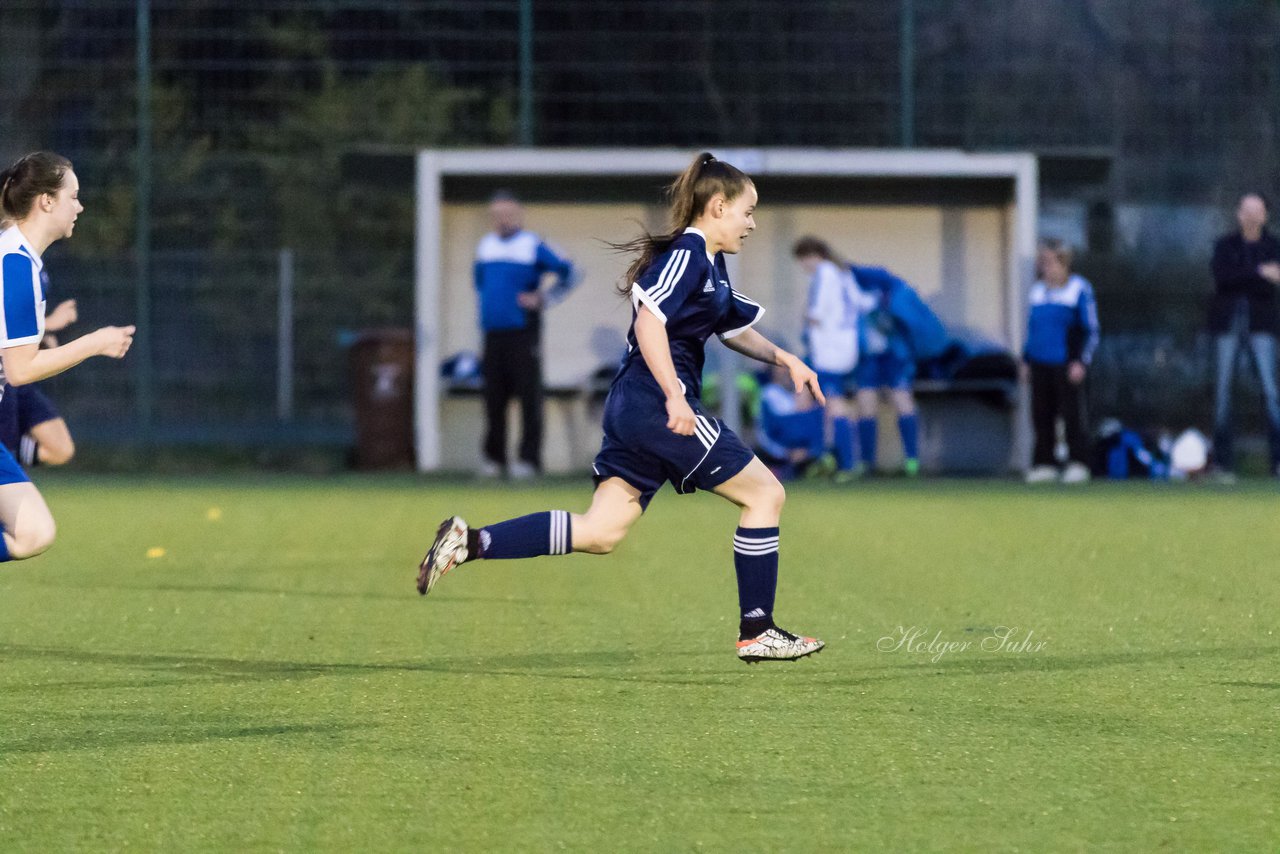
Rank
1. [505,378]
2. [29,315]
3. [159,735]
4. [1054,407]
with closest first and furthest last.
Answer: [159,735], [29,315], [505,378], [1054,407]

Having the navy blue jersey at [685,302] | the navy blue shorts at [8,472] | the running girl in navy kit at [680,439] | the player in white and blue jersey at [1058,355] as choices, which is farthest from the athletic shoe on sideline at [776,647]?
the player in white and blue jersey at [1058,355]

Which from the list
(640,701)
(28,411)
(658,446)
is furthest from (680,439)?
(28,411)

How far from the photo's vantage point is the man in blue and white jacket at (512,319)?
55.5ft

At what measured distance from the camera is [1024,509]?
46.5 feet

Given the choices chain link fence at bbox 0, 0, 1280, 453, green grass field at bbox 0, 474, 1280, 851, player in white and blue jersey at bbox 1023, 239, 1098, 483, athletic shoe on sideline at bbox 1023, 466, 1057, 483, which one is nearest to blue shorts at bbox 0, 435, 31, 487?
green grass field at bbox 0, 474, 1280, 851

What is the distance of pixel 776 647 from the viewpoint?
22.1ft

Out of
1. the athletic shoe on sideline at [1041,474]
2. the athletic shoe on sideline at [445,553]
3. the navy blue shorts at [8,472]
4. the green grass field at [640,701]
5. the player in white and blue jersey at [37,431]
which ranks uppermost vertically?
the navy blue shorts at [8,472]

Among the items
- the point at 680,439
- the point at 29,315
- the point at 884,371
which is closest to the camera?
the point at 29,315

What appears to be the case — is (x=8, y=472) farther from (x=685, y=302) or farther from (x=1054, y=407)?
(x=1054, y=407)

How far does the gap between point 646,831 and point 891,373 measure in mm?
13985

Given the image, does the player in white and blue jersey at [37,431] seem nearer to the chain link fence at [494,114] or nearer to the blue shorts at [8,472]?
the blue shorts at [8,472]

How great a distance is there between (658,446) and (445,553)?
755 millimetres

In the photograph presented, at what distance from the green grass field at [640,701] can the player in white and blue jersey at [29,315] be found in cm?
48

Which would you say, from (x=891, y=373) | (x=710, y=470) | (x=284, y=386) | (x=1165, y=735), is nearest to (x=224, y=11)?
(x=284, y=386)
